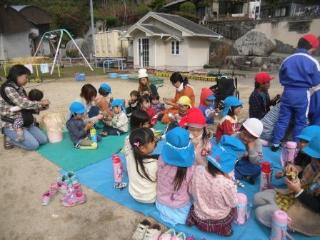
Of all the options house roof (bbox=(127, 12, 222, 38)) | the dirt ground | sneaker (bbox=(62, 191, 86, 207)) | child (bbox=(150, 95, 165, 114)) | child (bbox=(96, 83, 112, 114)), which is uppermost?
house roof (bbox=(127, 12, 222, 38))

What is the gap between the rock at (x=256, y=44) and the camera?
13758 millimetres

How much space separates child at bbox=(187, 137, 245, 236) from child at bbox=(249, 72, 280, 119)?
2.80m

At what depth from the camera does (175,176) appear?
2.51 m

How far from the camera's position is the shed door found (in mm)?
16750

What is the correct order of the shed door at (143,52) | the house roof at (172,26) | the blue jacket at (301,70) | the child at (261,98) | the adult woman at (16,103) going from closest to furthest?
1. the blue jacket at (301,70)
2. the adult woman at (16,103)
3. the child at (261,98)
4. the house roof at (172,26)
5. the shed door at (143,52)

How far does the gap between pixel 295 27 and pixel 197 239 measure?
19470 mm

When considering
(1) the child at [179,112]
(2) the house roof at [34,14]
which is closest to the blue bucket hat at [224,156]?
(1) the child at [179,112]

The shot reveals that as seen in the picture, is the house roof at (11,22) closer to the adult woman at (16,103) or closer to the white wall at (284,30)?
the white wall at (284,30)

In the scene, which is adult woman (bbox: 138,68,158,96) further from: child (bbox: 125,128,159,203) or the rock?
the rock

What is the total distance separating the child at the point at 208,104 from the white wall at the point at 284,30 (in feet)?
51.6

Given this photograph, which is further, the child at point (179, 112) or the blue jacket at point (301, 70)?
the child at point (179, 112)

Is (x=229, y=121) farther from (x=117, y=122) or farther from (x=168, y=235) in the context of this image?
(x=168, y=235)

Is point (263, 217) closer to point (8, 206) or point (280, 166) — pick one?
point (280, 166)

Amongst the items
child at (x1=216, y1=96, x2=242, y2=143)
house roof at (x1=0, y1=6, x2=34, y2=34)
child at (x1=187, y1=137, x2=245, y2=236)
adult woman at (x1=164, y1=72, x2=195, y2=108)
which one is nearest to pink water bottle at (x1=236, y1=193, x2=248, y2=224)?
child at (x1=187, y1=137, x2=245, y2=236)
